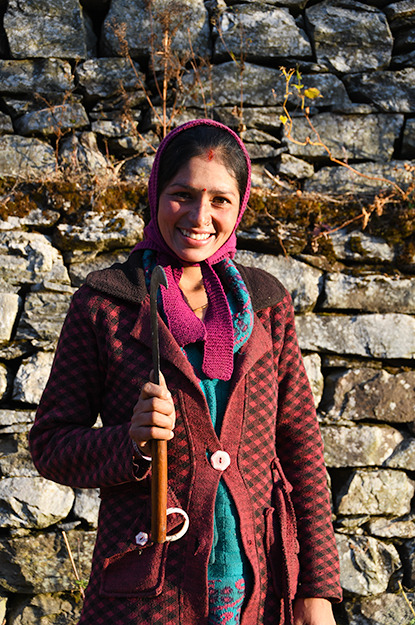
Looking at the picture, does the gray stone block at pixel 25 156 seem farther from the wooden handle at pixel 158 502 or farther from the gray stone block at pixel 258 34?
the wooden handle at pixel 158 502

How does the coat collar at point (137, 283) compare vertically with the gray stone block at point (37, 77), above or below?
below

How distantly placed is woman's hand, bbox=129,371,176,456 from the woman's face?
0.50 m

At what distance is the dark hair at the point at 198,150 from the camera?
1521 millimetres

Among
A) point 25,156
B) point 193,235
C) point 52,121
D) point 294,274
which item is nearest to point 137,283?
point 193,235

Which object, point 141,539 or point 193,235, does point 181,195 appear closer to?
point 193,235

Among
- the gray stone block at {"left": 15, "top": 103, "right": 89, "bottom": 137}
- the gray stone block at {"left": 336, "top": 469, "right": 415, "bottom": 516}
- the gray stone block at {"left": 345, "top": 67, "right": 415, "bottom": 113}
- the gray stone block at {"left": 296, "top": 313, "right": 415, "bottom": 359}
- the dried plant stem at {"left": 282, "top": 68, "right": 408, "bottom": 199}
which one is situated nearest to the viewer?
the gray stone block at {"left": 336, "top": 469, "right": 415, "bottom": 516}

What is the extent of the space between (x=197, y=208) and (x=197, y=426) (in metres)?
0.59

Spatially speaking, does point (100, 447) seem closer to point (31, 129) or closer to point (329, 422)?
point (329, 422)

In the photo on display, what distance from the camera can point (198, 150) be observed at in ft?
4.98

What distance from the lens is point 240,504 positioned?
1.37 m

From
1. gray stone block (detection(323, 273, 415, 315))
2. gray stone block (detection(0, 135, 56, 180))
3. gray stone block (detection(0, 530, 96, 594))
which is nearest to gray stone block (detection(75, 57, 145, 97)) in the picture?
gray stone block (detection(0, 135, 56, 180))

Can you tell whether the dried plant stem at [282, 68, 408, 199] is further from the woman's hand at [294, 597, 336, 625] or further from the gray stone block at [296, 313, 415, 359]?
the woman's hand at [294, 597, 336, 625]

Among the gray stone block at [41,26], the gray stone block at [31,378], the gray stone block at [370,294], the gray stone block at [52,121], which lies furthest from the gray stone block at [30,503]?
the gray stone block at [41,26]

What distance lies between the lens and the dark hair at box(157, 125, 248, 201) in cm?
152
